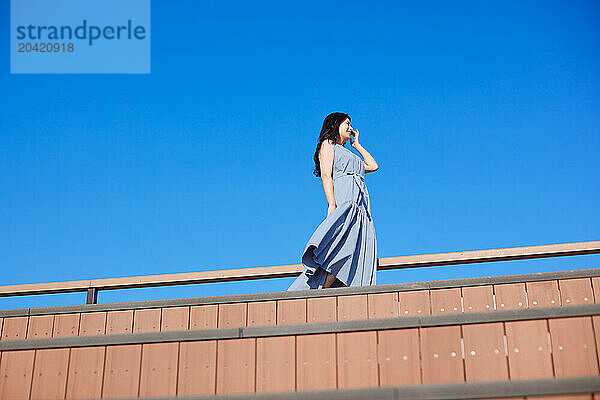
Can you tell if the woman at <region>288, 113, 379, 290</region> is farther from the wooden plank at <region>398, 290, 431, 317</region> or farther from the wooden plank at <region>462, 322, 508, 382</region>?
the wooden plank at <region>462, 322, 508, 382</region>

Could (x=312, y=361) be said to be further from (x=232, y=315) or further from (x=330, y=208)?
(x=330, y=208)

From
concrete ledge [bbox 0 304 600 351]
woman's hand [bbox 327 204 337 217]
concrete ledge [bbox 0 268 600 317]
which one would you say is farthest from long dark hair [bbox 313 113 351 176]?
concrete ledge [bbox 0 304 600 351]

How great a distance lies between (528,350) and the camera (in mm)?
2930

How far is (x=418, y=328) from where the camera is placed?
3.07m

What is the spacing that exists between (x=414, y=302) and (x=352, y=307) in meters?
0.35

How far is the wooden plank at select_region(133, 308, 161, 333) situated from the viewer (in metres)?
4.25

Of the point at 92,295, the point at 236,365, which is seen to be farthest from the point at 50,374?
the point at 92,295

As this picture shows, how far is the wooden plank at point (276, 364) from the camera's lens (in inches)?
123

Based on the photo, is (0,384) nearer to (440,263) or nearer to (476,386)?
(476,386)

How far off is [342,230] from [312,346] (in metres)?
2.04

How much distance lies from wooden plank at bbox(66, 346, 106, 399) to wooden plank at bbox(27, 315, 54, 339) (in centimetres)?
106

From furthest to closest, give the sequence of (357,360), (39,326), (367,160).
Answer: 1. (367,160)
2. (39,326)
3. (357,360)

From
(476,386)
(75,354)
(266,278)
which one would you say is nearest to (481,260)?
(266,278)

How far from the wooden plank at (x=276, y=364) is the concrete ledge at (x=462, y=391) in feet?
0.93
